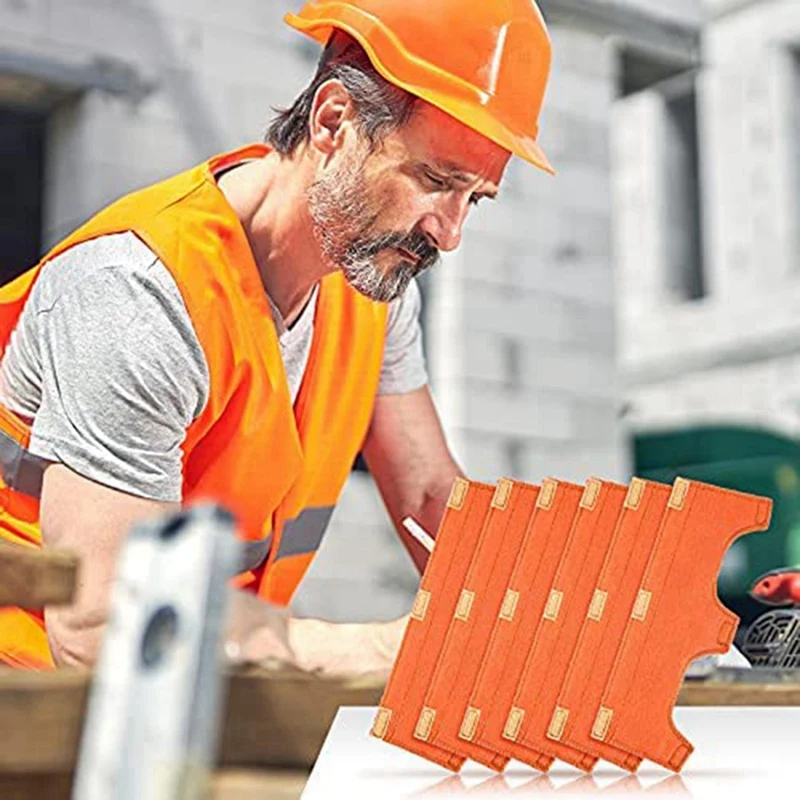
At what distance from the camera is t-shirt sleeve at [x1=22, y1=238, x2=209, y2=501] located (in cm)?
165

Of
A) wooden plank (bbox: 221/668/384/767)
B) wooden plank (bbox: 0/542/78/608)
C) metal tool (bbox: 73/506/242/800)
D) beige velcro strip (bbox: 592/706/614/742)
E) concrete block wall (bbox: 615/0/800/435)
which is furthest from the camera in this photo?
concrete block wall (bbox: 615/0/800/435)

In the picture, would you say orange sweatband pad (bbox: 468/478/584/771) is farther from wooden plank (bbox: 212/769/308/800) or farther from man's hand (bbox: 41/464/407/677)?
wooden plank (bbox: 212/769/308/800)

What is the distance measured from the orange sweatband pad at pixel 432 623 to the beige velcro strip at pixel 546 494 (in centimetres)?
5

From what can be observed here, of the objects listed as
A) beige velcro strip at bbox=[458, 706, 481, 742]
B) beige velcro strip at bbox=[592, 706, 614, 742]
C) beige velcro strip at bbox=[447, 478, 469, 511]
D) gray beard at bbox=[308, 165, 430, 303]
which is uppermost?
gray beard at bbox=[308, 165, 430, 303]

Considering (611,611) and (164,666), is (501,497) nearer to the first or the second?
(611,611)

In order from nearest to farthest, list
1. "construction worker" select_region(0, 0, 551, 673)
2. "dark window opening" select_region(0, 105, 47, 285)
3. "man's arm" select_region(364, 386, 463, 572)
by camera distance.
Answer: "construction worker" select_region(0, 0, 551, 673) < "man's arm" select_region(364, 386, 463, 572) < "dark window opening" select_region(0, 105, 47, 285)

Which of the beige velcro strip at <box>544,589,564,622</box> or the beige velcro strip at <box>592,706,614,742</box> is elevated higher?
the beige velcro strip at <box>544,589,564,622</box>

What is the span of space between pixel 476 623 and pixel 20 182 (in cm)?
398

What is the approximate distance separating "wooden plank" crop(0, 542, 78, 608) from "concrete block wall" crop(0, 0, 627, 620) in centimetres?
280

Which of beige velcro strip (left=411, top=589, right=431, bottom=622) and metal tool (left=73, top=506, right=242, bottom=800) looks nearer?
metal tool (left=73, top=506, right=242, bottom=800)

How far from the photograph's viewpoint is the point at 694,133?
8266 mm

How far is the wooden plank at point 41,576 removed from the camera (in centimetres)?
73

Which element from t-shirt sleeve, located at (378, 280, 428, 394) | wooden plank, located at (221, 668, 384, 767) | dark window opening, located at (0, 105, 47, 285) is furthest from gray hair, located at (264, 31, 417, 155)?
dark window opening, located at (0, 105, 47, 285)

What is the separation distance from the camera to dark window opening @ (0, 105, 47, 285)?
Answer: 4160mm
